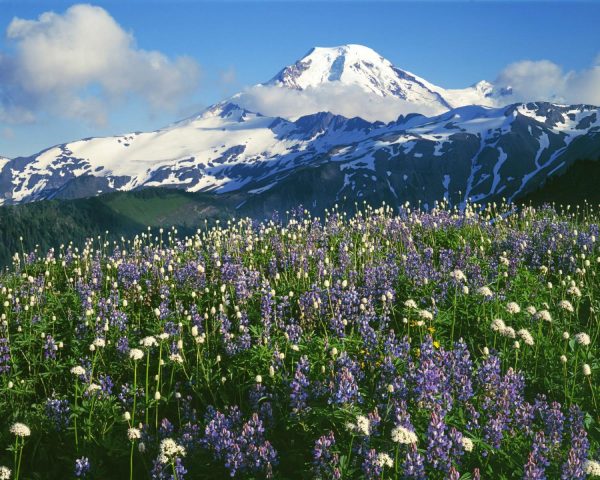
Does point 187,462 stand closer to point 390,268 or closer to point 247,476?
point 247,476

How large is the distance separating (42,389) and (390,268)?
Result: 250 inches

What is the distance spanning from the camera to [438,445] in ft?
15.8

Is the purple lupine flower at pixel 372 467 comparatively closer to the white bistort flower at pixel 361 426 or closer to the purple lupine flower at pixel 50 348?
the white bistort flower at pixel 361 426

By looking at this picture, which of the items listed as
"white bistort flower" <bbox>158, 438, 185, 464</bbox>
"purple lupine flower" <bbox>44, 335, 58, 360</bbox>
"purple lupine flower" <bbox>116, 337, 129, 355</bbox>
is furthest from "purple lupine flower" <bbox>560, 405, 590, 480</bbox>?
"purple lupine flower" <bbox>44, 335, 58, 360</bbox>

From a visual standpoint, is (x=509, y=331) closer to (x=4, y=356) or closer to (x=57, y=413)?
(x=57, y=413)

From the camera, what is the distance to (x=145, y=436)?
19.8ft

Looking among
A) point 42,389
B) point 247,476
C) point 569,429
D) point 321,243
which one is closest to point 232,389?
point 247,476

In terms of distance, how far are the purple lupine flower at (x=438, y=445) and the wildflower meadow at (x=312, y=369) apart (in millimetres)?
18

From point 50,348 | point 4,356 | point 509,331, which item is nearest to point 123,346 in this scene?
point 50,348

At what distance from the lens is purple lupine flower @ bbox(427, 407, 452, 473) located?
4777 mm

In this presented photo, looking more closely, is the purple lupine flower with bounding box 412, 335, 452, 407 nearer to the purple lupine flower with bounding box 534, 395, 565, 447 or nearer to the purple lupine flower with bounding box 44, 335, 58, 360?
the purple lupine flower with bounding box 534, 395, 565, 447

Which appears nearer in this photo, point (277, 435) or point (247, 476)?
point (247, 476)

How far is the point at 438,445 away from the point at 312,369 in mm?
2318

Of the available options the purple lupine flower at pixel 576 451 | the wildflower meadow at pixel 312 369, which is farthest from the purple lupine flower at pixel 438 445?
the purple lupine flower at pixel 576 451
